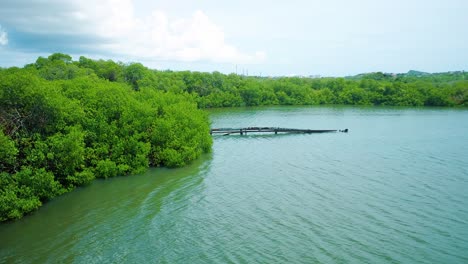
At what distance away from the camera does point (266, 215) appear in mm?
23734

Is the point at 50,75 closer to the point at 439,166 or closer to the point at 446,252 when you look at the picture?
the point at 439,166

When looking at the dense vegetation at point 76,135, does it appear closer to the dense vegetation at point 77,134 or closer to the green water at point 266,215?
the dense vegetation at point 77,134

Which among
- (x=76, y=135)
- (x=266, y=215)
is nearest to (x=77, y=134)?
(x=76, y=135)

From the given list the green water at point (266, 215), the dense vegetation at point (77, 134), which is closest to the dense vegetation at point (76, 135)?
the dense vegetation at point (77, 134)

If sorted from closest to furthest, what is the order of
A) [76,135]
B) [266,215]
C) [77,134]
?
[266,215], [76,135], [77,134]

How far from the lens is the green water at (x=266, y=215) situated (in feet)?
61.9

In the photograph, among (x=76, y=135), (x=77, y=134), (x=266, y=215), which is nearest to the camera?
(x=266, y=215)

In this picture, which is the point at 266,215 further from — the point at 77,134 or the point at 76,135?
the point at 77,134

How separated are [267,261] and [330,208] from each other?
28.0 ft

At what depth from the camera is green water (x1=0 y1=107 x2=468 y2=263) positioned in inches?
743

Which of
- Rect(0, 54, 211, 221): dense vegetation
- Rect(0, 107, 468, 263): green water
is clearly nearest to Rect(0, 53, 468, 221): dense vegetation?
Rect(0, 54, 211, 221): dense vegetation

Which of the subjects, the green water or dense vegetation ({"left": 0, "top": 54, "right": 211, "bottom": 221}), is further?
dense vegetation ({"left": 0, "top": 54, "right": 211, "bottom": 221})

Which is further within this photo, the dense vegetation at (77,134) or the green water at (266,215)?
the dense vegetation at (77,134)

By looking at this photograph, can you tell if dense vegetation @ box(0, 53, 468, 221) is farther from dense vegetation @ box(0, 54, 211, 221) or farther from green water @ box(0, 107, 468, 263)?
green water @ box(0, 107, 468, 263)
